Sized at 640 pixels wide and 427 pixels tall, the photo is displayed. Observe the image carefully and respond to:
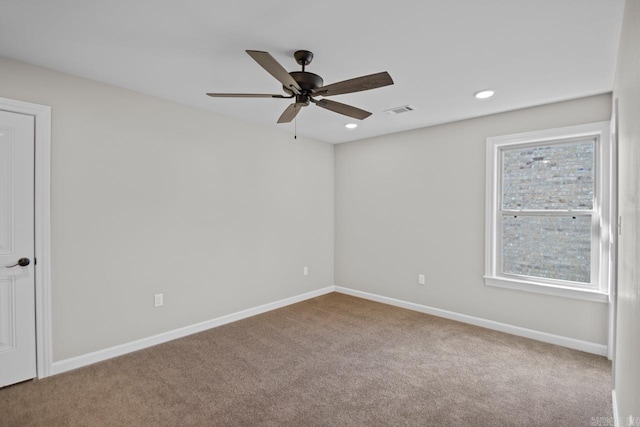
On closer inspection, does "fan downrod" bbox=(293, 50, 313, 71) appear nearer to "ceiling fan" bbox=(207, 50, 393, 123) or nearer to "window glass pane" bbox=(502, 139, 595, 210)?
"ceiling fan" bbox=(207, 50, 393, 123)

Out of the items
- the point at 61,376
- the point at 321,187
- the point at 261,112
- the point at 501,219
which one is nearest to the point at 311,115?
→ the point at 261,112

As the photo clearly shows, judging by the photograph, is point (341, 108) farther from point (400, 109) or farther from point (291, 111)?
point (400, 109)

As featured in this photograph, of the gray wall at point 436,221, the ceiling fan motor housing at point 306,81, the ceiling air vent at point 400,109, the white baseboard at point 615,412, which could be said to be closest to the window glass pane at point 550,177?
the gray wall at point 436,221

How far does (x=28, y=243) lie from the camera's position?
101 inches

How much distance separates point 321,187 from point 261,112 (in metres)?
1.76

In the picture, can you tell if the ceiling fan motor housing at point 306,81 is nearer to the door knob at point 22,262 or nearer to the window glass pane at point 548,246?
the door knob at point 22,262

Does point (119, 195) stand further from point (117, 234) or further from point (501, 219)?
point (501, 219)

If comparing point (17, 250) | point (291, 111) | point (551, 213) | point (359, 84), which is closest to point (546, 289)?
point (551, 213)

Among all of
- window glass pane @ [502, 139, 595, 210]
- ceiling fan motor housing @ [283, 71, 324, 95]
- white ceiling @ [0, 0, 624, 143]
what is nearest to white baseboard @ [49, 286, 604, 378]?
window glass pane @ [502, 139, 595, 210]

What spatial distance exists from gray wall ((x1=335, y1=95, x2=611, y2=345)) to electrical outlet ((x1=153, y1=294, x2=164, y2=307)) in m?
2.78

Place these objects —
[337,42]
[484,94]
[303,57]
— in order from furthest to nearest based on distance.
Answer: [484,94], [303,57], [337,42]

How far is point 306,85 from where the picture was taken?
7.57 ft

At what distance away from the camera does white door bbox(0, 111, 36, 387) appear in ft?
8.09

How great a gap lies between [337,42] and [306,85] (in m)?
0.34
